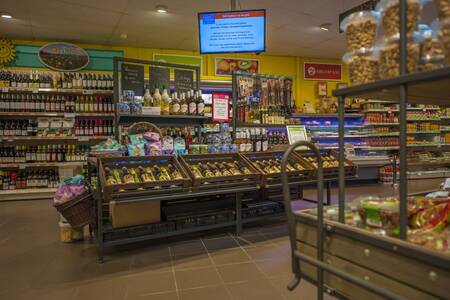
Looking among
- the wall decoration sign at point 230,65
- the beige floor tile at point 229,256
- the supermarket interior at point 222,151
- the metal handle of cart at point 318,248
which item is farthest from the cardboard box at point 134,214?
the wall decoration sign at point 230,65

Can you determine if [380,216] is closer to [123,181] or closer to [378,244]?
[378,244]

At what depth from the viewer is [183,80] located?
4.83 m

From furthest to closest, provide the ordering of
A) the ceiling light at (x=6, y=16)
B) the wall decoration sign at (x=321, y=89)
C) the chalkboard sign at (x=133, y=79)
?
1. the wall decoration sign at (x=321, y=89)
2. the ceiling light at (x=6, y=16)
3. the chalkboard sign at (x=133, y=79)

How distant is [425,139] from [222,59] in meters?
6.34

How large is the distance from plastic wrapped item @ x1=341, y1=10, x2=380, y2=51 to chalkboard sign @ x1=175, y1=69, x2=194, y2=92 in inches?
148

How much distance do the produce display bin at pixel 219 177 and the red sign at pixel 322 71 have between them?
21.1 feet

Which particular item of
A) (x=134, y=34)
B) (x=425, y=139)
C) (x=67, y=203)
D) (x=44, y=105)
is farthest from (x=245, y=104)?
(x=425, y=139)

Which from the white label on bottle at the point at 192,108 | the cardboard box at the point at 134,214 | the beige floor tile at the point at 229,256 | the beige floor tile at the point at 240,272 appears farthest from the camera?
the white label on bottle at the point at 192,108

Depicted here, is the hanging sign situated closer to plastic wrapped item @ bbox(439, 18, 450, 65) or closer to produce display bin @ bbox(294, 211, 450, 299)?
produce display bin @ bbox(294, 211, 450, 299)

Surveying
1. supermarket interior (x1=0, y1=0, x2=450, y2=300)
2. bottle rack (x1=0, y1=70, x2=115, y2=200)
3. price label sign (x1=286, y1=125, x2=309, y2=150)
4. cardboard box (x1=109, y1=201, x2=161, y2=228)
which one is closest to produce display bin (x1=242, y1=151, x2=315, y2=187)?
supermarket interior (x1=0, y1=0, x2=450, y2=300)

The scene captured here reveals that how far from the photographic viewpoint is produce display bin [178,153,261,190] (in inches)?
142

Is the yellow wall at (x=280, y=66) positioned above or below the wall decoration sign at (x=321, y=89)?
above

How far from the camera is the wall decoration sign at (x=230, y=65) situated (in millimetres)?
8742

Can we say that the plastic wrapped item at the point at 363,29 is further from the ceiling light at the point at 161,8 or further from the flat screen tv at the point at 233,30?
the ceiling light at the point at 161,8
